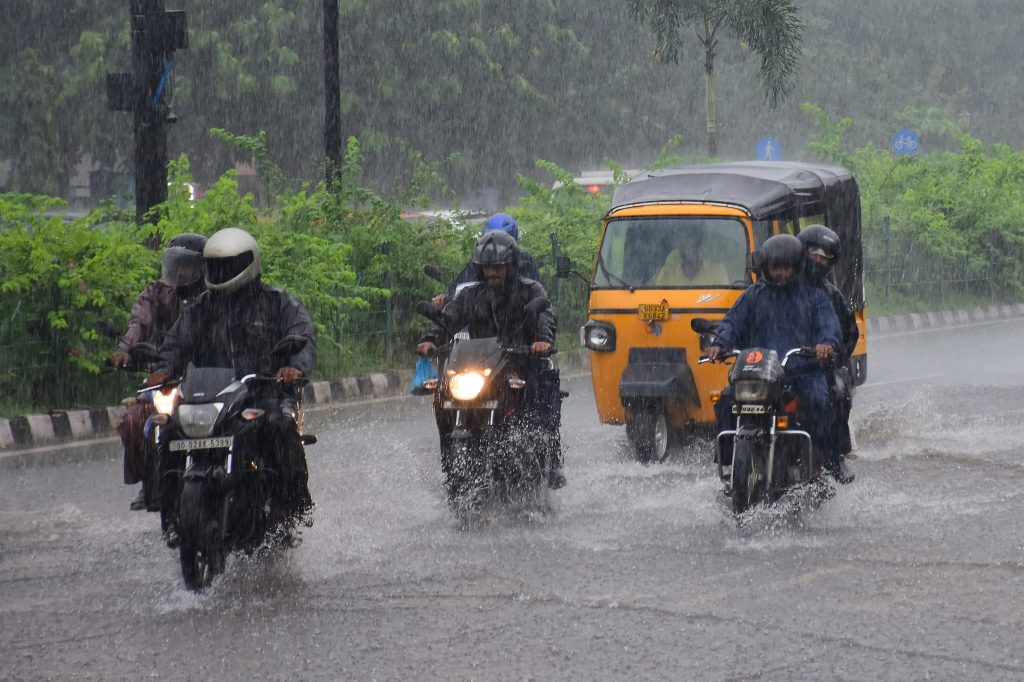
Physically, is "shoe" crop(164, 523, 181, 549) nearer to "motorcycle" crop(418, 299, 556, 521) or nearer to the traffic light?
"motorcycle" crop(418, 299, 556, 521)

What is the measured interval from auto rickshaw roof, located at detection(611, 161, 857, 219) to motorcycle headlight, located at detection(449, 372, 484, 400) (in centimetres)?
369

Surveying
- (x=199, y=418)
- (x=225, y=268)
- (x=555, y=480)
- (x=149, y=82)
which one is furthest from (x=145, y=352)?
(x=149, y=82)

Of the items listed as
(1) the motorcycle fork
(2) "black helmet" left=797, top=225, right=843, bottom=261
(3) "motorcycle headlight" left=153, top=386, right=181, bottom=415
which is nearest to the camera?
(3) "motorcycle headlight" left=153, top=386, right=181, bottom=415

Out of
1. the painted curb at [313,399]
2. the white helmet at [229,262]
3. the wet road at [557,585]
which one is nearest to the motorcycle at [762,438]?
the wet road at [557,585]

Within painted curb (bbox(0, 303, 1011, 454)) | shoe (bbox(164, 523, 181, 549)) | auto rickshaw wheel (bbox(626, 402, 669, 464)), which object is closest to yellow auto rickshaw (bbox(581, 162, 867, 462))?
auto rickshaw wheel (bbox(626, 402, 669, 464))

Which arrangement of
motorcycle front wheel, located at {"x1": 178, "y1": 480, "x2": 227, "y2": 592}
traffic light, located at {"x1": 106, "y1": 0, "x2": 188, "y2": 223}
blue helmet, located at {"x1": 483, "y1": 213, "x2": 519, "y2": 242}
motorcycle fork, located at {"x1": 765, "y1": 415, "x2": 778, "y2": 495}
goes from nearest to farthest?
motorcycle front wheel, located at {"x1": 178, "y1": 480, "x2": 227, "y2": 592} → motorcycle fork, located at {"x1": 765, "y1": 415, "x2": 778, "y2": 495} → blue helmet, located at {"x1": 483, "y1": 213, "x2": 519, "y2": 242} → traffic light, located at {"x1": 106, "y1": 0, "x2": 188, "y2": 223}

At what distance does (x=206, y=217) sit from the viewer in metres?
13.6

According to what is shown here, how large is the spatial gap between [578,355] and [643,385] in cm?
759

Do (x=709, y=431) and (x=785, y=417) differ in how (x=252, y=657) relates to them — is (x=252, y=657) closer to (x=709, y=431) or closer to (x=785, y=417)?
(x=785, y=417)

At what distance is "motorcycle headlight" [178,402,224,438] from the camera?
21.9 feet

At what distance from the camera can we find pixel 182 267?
8.02 meters

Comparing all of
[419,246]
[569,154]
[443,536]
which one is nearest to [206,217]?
[419,246]

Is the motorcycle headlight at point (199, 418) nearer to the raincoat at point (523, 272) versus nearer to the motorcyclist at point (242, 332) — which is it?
the motorcyclist at point (242, 332)

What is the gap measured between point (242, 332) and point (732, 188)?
17.3ft
